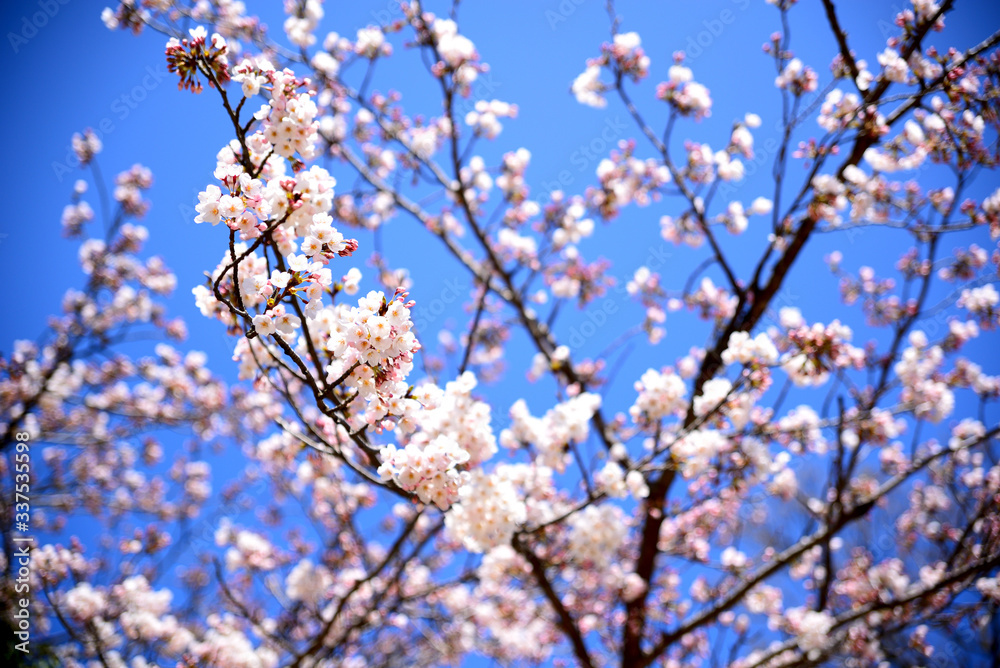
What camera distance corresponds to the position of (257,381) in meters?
2.30

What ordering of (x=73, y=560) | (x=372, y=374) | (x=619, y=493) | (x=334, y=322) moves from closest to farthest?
(x=372, y=374) < (x=334, y=322) < (x=619, y=493) < (x=73, y=560)

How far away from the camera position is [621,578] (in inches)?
185

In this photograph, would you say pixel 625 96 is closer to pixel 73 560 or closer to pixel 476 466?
pixel 476 466

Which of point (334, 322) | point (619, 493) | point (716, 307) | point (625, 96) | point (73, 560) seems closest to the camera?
point (334, 322)

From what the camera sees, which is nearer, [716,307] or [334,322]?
[334,322]

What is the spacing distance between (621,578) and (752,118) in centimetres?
484

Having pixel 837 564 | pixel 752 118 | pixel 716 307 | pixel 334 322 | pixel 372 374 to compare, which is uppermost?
pixel 752 118

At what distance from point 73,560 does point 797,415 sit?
747 cm

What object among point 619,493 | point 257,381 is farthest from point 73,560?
point 619,493

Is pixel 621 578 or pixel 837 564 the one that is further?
pixel 837 564

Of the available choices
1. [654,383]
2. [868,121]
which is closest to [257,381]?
[654,383]

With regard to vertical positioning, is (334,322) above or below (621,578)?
above

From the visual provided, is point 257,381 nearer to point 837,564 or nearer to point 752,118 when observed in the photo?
point 752,118

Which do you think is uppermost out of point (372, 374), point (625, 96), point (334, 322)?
point (625, 96)
